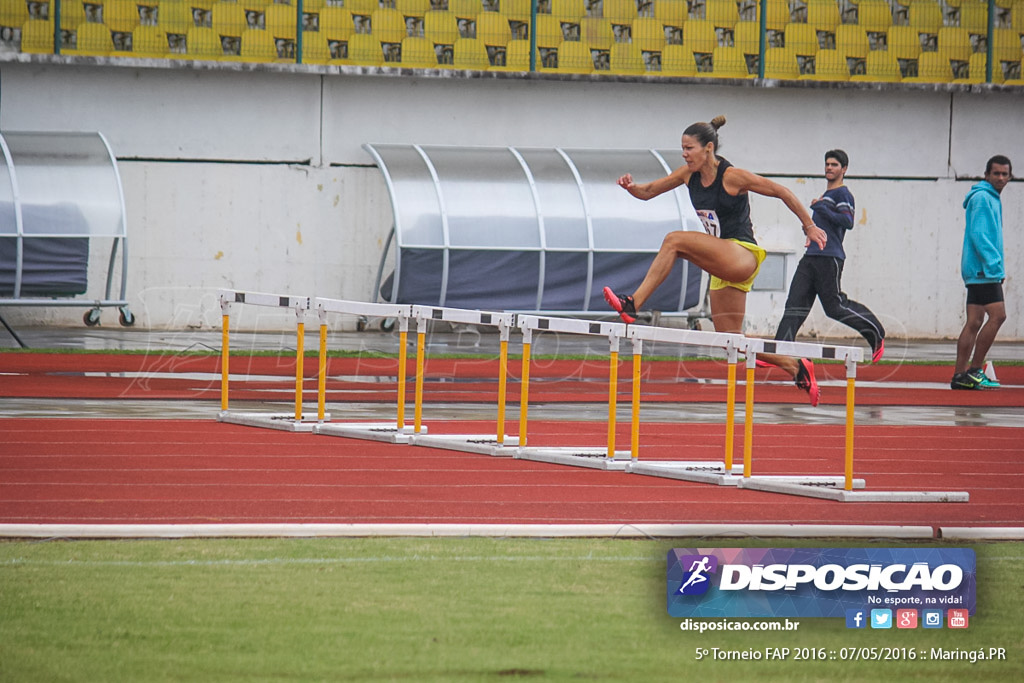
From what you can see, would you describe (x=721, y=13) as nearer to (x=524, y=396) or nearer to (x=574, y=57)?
(x=574, y=57)

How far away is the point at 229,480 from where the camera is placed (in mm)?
8797

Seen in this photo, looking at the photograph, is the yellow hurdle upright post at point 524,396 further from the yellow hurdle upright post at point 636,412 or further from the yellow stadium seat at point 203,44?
the yellow stadium seat at point 203,44

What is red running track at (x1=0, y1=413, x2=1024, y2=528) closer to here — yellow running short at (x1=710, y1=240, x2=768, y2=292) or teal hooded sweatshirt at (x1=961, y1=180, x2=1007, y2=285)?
yellow running short at (x1=710, y1=240, x2=768, y2=292)

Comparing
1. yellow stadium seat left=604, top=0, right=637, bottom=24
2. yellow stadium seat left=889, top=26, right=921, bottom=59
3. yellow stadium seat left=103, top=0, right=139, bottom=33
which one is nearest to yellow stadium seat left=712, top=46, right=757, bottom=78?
yellow stadium seat left=604, top=0, right=637, bottom=24

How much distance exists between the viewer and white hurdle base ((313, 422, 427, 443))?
35.8 feet

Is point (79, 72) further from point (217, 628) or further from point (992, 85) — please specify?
point (217, 628)

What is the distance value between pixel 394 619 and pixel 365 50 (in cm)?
2260

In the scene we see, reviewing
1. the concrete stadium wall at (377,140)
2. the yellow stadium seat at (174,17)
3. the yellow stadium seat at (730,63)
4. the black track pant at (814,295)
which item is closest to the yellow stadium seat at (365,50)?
the concrete stadium wall at (377,140)

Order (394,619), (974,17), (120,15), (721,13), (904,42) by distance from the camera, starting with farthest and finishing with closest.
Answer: (974,17)
(904,42)
(721,13)
(120,15)
(394,619)

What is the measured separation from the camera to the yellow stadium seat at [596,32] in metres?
28.1

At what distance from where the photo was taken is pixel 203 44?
2634cm

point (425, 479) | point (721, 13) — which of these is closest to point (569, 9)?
point (721, 13)

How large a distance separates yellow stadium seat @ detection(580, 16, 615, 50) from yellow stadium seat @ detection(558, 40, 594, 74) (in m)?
0.19

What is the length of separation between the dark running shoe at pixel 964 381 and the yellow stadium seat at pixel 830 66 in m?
13.6
